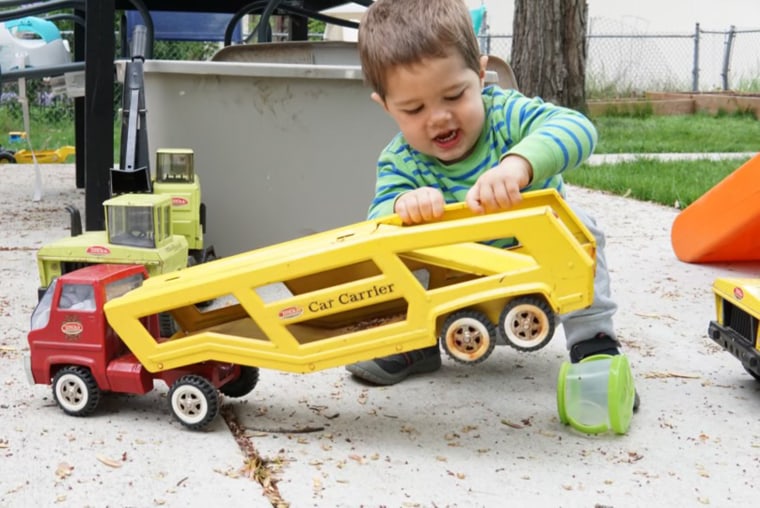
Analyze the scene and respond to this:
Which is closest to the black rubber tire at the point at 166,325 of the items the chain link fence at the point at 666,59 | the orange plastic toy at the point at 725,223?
the orange plastic toy at the point at 725,223

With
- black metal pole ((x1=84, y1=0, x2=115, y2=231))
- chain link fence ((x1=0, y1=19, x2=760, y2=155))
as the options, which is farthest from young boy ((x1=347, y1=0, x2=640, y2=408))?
chain link fence ((x1=0, y1=19, x2=760, y2=155))

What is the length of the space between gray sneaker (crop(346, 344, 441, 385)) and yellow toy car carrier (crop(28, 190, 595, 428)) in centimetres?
21

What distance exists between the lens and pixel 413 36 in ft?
5.34

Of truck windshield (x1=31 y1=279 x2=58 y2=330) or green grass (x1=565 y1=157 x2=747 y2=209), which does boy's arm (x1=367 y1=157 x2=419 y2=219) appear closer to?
truck windshield (x1=31 y1=279 x2=58 y2=330)

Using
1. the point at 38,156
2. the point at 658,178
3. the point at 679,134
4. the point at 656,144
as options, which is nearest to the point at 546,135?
the point at 658,178

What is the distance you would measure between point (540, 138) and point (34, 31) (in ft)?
9.80

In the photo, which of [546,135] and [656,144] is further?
[656,144]

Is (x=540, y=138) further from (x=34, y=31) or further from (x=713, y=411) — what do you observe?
(x=34, y=31)

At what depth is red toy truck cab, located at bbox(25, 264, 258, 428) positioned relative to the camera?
166 cm

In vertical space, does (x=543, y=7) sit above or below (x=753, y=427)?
above

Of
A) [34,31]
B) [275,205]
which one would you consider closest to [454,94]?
[275,205]

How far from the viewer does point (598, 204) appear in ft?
12.8

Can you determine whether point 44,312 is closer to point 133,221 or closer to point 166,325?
point 166,325

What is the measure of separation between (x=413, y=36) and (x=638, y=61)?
11.5 metres
